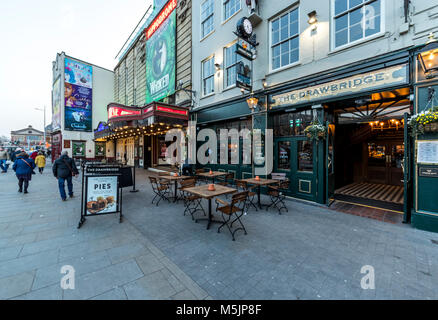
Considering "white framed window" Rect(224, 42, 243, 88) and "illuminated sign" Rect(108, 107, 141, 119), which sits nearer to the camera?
"white framed window" Rect(224, 42, 243, 88)

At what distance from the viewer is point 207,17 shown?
10602mm

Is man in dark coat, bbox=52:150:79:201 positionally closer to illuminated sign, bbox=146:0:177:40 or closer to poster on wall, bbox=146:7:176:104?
poster on wall, bbox=146:7:176:104

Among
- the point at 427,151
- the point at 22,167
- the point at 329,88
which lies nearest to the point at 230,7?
the point at 329,88

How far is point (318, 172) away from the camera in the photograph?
20.8 feet

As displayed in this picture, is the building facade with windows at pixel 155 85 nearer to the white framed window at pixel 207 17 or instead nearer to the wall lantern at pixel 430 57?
the white framed window at pixel 207 17

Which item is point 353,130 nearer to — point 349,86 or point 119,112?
point 349,86

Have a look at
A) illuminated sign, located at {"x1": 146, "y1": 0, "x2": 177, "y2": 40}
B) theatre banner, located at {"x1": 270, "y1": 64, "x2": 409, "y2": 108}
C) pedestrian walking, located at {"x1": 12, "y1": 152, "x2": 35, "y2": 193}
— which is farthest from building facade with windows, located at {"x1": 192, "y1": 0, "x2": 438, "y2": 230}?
pedestrian walking, located at {"x1": 12, "y1": 152, "x2": 35, "y2": 193}

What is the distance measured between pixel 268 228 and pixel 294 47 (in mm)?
6579

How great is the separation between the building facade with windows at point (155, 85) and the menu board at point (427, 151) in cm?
973

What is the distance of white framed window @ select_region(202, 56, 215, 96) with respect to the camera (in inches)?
417

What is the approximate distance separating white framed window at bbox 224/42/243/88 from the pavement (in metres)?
7.08

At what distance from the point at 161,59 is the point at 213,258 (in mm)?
15313

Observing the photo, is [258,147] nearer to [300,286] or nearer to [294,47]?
[294,47]

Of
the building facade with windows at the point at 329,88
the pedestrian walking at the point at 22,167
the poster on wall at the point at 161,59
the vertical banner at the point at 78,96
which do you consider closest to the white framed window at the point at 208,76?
the building facade with windows at the point at 329,88
